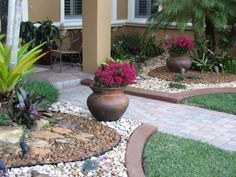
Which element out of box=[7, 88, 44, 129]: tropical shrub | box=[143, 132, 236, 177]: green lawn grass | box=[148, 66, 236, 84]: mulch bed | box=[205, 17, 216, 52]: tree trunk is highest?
box=[205, 17, 216, 52]: tree trunk

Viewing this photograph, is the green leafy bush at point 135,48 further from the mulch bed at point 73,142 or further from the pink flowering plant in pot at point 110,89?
the mulch bed at point 73,142

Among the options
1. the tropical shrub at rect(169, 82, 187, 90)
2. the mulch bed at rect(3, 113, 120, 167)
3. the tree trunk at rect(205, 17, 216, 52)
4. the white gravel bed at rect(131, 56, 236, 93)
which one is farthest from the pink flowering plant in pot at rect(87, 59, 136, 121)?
the tree trunk at rect(205, 17, 216, 52)

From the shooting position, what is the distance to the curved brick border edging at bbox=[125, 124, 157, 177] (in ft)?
13.9

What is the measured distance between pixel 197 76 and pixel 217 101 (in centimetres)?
192

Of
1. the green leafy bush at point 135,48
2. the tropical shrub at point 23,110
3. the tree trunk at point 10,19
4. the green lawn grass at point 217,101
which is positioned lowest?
the green lawn grass at point 217,101

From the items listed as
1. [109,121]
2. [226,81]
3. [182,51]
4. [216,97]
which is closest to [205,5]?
[182,51]

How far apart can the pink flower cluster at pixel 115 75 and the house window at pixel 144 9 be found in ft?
24.6

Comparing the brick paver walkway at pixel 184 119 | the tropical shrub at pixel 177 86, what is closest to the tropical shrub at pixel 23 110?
the brick paver walkway at pixel 184 119

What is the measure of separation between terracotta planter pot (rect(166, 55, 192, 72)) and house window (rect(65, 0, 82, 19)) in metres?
3.62

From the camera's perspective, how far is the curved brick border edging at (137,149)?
13.9 feet

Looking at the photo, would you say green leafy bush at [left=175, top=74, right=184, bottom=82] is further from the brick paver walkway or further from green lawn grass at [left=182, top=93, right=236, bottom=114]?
the brick paver walkway

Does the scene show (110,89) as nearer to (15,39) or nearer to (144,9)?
(15,39)

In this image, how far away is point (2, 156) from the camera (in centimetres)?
429

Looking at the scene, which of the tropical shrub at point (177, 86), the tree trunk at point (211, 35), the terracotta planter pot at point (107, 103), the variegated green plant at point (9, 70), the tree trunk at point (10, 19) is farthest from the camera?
the tree trunk at point (211, 35)
